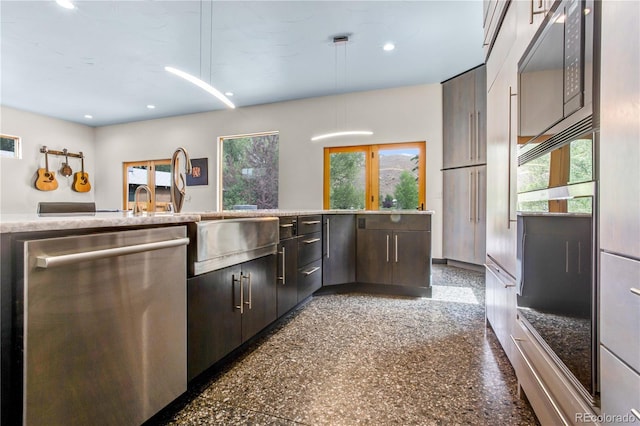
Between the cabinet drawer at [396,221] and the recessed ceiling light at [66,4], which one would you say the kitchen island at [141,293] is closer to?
the cabinet drawer at [396,221]

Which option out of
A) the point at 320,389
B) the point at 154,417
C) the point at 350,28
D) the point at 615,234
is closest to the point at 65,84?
the point at 350,28

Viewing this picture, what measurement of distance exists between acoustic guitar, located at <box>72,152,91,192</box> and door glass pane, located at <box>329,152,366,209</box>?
19.8 ft

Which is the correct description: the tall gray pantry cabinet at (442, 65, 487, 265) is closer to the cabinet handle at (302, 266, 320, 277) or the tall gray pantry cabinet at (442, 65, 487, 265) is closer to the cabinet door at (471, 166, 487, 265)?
the cabinet door at (471, 166, 487, 265)

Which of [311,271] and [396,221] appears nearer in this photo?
[311,271]

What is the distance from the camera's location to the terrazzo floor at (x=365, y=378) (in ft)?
4.11

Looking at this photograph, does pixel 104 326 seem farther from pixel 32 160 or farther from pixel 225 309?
pixel 32 160

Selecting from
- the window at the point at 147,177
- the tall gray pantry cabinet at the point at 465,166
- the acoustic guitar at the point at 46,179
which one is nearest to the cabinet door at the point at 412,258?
the tall gray pantry cabinet at the point at 465,166

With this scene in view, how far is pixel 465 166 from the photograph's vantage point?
4398mm

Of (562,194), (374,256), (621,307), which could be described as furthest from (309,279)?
(621,307)

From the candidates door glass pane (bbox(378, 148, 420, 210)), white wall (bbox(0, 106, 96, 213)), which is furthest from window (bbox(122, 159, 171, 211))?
door glass pane (bbox(378, 148, 420, 210))

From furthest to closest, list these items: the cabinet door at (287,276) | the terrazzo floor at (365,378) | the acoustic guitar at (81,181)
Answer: the acoustic guitar at (81,181) < the cabinet door at (287,276) < the terrazzo floor at (365,378)

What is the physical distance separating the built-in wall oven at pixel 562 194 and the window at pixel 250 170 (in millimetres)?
4942

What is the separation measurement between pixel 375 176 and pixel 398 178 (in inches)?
15.7

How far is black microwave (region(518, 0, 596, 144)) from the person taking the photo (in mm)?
791
